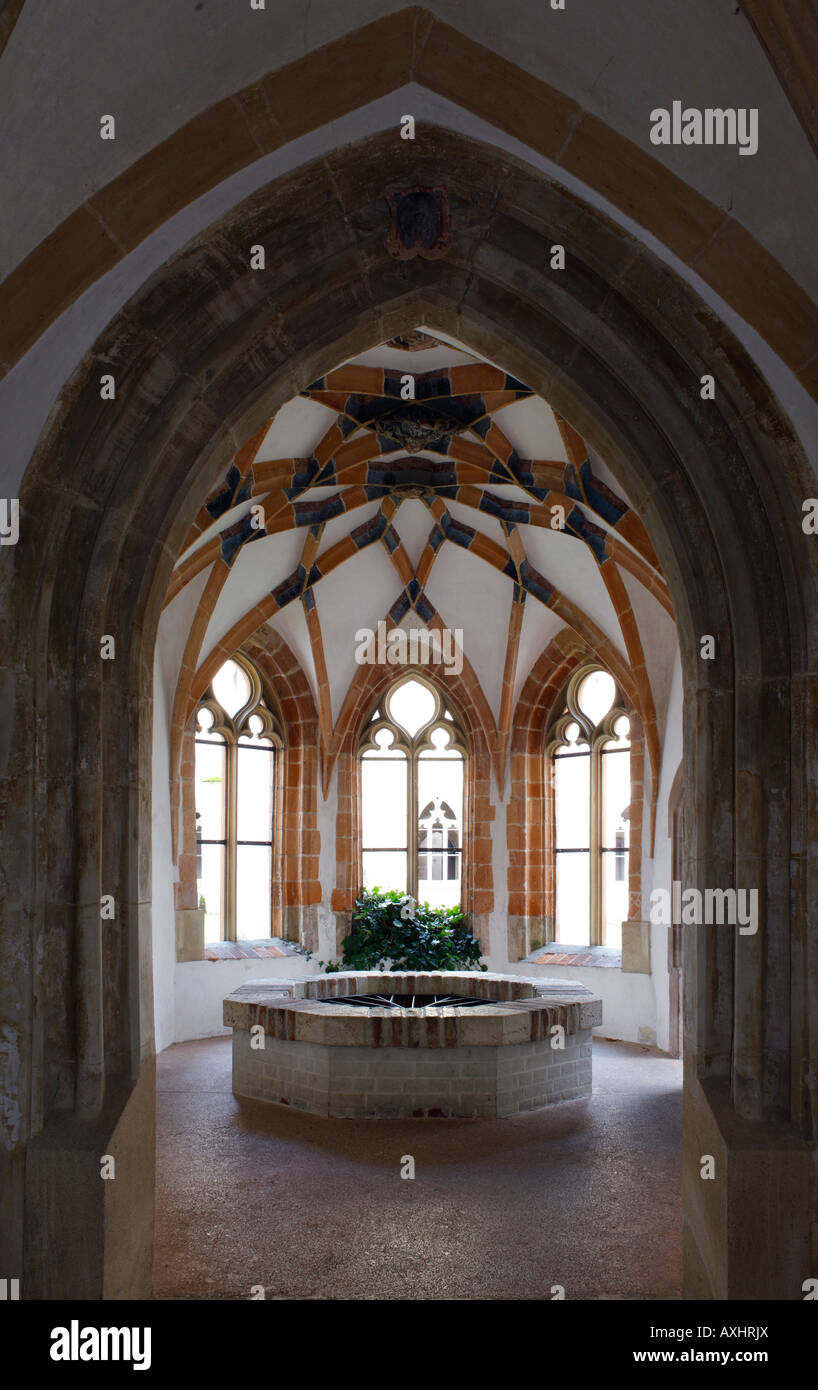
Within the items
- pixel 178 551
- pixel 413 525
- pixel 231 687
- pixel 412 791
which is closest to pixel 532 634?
pixel 413 525

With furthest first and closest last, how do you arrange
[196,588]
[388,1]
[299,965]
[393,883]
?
[393,883], [299,965], [196,588], [388,1]

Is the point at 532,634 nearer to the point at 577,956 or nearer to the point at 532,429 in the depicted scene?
the point at 577,956

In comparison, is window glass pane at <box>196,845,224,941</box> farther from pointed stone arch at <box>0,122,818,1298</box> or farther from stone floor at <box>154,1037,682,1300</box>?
pointed stone arch at <box>0,122,818,1298</box>

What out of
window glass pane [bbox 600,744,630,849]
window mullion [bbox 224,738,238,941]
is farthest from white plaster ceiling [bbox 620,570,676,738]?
window mullion [bbox 224,738,238,941]

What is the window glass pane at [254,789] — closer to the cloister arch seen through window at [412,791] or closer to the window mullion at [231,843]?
the window mullion at [231,843]

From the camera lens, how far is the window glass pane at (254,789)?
11328mm

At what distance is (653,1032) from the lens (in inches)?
390

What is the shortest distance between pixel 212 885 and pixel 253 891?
1.73 feet

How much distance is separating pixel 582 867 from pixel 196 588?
4.89 metres

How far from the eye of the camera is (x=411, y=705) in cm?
1205

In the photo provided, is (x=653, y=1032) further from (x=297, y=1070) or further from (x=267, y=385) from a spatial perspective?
(x=267, y=385)

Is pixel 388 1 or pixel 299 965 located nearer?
pixel 388 1

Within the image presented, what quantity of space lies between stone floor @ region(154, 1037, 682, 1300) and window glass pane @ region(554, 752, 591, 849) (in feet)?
14.0

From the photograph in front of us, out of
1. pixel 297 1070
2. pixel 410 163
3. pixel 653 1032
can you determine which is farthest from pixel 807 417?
pixel 653 1032
